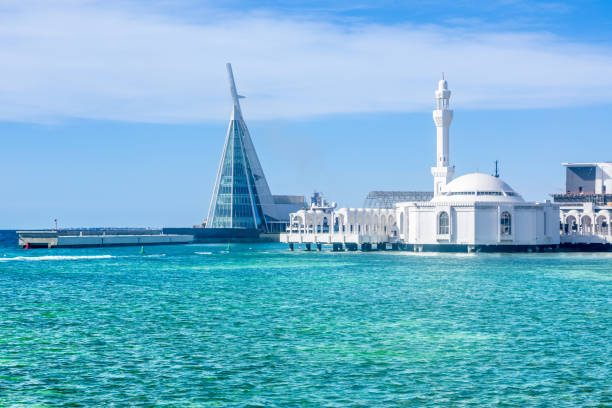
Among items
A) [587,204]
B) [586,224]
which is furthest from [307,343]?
[586,224]

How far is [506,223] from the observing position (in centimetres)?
12725

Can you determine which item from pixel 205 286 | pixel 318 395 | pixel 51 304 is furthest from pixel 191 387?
pixel 205 286

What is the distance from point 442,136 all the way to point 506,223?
2368 centimetres

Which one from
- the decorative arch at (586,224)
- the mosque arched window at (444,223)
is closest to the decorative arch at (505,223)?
the mosque arched window at (444,223)

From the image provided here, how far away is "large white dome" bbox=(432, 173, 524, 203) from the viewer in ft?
420

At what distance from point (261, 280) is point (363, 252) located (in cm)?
6701

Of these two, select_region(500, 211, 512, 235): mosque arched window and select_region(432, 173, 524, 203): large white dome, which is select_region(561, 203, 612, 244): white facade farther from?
select_region(500, 211, 512, 235): mosque arched window

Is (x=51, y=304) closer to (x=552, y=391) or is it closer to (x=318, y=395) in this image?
(x=318, y=395)

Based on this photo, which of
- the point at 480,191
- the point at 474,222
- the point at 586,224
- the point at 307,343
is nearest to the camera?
the point at 307,343

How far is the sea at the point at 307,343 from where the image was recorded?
26.2 meters

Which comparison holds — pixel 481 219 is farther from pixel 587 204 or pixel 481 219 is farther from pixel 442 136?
pixel 587 204

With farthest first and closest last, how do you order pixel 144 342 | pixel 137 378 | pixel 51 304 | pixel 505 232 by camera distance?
pixel 505 232 < pixel 51 304 < pixel 144 342 < pixel 137 378

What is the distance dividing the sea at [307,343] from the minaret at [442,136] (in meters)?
76.6

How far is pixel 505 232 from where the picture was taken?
12706cm
